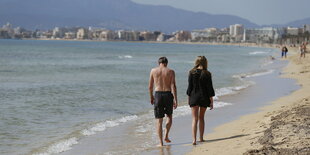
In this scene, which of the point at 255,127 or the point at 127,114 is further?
the point at 127,114

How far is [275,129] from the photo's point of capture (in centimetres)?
749

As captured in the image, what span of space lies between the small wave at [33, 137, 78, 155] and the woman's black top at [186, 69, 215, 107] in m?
2.46

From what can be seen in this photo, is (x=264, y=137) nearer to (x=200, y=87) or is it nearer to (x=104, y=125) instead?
(x=200, y=87)

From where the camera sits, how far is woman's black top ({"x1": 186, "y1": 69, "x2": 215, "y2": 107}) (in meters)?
7.39

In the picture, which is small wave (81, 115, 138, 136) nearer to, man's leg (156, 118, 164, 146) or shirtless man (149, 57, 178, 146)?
man's leg (156, 118, 164, 146)

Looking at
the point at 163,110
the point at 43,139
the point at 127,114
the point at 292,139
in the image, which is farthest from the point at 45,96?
the point at 292,139

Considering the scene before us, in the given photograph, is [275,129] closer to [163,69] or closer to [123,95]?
[163,69]

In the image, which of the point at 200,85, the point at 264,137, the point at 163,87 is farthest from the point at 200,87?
the point at 264,137

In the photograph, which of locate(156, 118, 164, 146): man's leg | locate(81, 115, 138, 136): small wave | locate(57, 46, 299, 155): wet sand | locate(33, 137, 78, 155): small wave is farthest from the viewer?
locate(81, 115, 138, 136): small wave

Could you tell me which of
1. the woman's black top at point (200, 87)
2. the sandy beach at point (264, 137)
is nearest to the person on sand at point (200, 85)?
the woman's black top at point (200, 87)

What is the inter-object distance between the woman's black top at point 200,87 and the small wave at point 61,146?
2461 millimetres

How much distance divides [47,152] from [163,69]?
2537 millimetres

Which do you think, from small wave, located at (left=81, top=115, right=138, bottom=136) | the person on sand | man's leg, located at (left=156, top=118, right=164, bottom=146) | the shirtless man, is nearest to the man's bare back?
the shirtless man

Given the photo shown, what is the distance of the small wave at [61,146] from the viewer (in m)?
8.02
